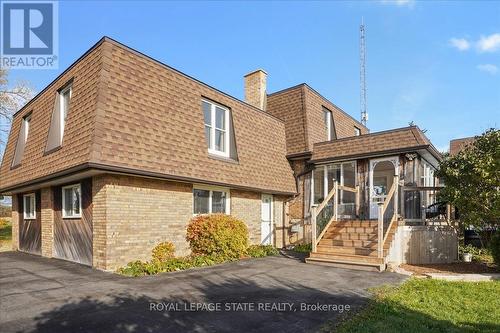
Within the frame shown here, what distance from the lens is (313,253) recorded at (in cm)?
1164

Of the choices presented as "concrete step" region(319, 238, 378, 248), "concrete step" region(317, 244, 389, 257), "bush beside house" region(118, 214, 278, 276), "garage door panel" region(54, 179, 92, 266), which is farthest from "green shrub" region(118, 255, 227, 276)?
"concrete step" region(319, 238, 378, 248)

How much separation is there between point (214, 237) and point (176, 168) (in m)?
2.68

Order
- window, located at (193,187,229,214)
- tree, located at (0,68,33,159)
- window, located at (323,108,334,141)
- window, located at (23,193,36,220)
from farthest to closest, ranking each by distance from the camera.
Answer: tree, located at (0,68,33,159), window, located at (323,108,334,141), window, located at (23,193,36,220), window, located at (193,187,229,214)

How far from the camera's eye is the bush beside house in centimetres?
1013

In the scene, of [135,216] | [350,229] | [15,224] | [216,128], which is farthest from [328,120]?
[15,224]

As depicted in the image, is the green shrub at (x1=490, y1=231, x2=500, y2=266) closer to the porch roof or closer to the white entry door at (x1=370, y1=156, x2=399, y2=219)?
the porch roof

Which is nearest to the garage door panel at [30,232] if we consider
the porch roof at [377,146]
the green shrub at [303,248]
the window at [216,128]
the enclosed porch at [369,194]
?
the window at [216,128]

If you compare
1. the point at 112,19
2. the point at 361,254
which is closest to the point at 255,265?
the point at 361,254

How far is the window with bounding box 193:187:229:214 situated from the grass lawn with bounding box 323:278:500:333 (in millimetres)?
6769

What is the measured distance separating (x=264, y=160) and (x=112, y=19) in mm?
7968

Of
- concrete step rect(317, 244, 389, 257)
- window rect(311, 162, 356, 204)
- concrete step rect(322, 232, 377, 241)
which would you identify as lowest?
concrete step rect(317, 244, 389, 257)

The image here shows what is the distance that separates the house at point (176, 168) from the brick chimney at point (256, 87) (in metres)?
1.23

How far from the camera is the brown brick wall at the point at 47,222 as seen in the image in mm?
12570

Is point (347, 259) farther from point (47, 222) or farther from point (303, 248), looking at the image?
point (47, 222)
